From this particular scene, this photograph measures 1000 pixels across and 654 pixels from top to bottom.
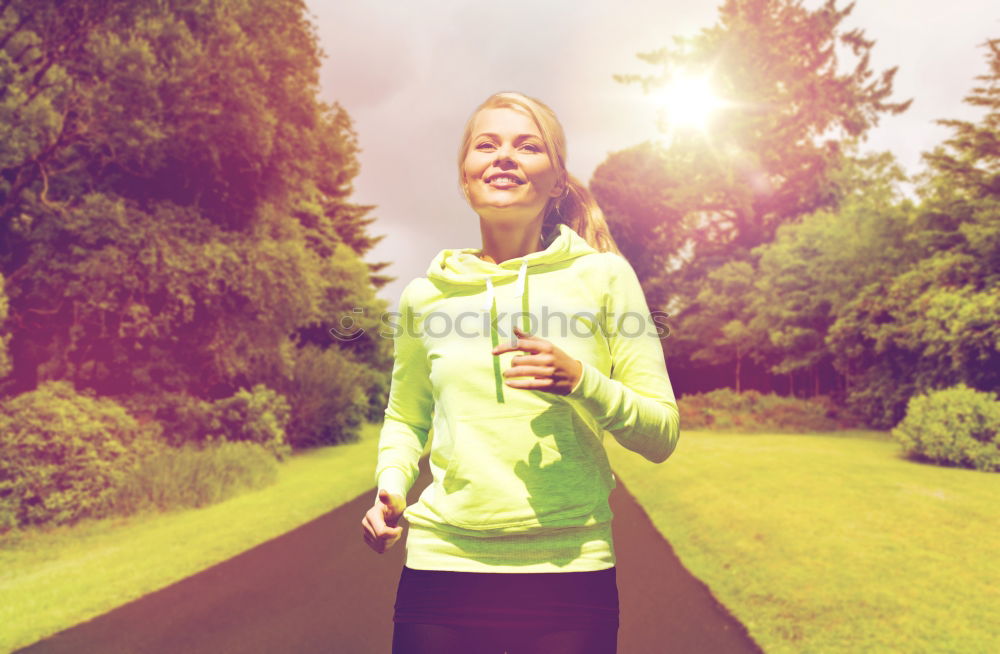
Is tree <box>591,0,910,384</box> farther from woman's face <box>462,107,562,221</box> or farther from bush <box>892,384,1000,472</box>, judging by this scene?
woman's face <box>462,107,562,221</box>

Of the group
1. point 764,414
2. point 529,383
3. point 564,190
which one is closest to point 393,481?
point 529,383

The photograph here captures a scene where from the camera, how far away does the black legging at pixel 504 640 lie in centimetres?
176

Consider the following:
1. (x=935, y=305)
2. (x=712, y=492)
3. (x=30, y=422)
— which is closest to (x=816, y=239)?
(x=935, y=305)

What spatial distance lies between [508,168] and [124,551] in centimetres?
906

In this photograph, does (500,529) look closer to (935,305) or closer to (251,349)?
(251,349)

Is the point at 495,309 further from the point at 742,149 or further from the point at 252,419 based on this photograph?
the point at 742,149

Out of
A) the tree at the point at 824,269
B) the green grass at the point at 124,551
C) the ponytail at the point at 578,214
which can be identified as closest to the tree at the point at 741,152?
the tree at the point at 824,269

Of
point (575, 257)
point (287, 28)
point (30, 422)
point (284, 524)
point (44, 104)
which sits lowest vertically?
point (284, 524)

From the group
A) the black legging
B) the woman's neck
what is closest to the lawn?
the black legging

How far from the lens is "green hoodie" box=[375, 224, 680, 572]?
1.85 metres

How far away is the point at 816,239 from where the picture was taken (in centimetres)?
3281

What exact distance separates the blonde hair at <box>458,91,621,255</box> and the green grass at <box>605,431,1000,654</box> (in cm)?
461

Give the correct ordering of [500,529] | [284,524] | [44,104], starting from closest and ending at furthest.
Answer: [500,529] < [284,524] < [44,104]

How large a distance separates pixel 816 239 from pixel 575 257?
34.0 meters
